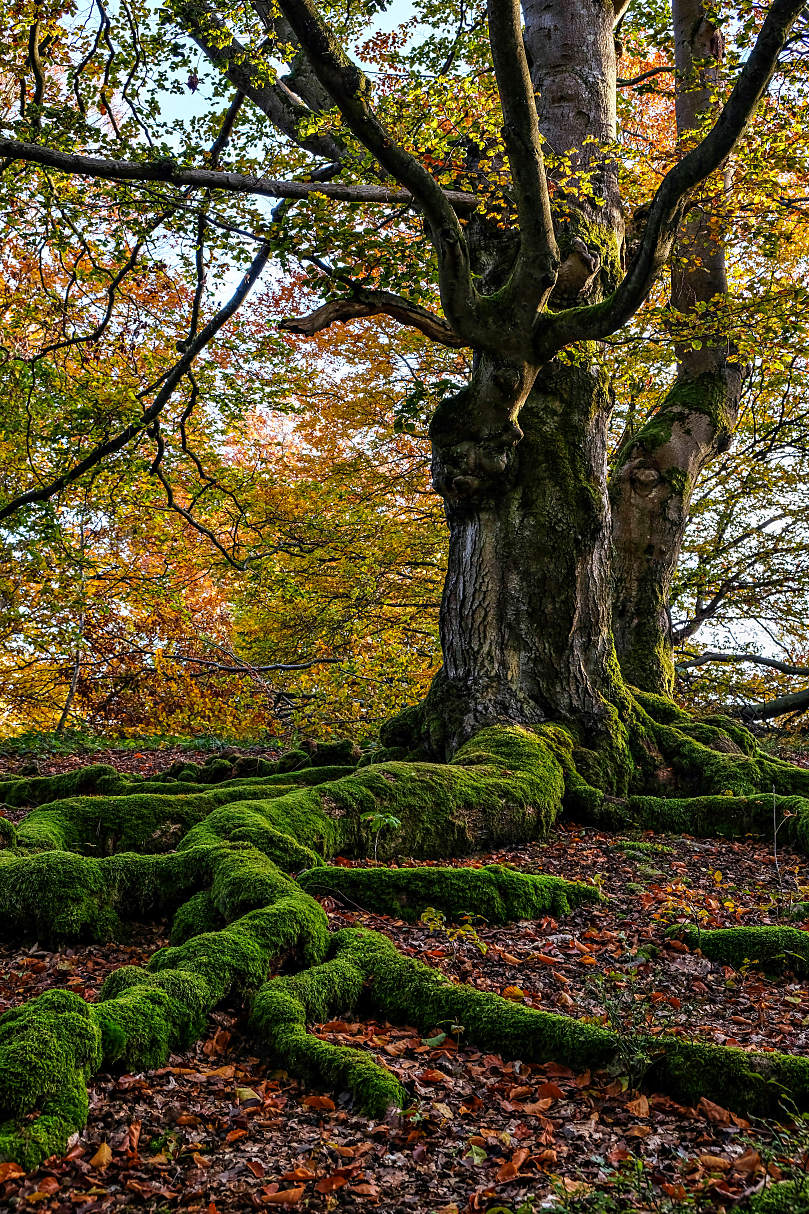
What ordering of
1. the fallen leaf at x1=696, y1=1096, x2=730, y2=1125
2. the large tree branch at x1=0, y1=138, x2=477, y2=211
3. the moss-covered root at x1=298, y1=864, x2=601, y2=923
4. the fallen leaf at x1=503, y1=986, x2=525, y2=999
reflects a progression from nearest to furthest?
1. the fallen leaf at x1=696, y1=1096, x2=730, y2=1125
2. the fallen leaf at x1=503, y1=986, x2=525, y2=999
3. the moss-covered root at x1=298, y1=864, x2=601, y2=923
4. the large tree branch at x1=0, y1=138, x2=477, y2=211

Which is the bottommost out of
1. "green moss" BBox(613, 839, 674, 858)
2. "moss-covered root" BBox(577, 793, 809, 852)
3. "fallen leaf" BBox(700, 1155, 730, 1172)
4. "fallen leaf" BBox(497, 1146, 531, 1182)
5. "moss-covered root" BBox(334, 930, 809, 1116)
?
"fallen leaf" BBox(497, 1146, 531, 1182)

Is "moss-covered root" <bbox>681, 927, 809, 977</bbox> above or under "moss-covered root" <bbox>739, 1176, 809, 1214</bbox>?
above

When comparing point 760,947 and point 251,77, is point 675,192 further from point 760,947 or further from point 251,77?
point 760,947

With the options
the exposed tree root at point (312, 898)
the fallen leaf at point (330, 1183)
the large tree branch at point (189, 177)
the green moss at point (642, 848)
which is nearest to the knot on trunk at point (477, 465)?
the large tree branch at point (189, 177)

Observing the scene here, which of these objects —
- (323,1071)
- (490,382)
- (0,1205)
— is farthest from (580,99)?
(0,1205)

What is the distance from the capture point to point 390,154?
18.1 ft

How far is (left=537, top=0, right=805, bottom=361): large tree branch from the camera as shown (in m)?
4.90

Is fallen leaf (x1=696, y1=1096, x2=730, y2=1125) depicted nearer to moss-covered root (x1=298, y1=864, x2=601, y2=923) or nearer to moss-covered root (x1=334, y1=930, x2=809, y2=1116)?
moss-covered root (x1=334, y1=930, x2=809, y2=1116)

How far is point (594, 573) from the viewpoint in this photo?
26.0ft

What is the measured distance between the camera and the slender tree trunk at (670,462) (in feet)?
31.6

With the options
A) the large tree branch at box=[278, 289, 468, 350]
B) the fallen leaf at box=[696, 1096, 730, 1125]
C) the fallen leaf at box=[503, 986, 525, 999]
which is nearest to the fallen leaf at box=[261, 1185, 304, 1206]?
the fallen leaf at box=[696, 1096, 730, 1125]

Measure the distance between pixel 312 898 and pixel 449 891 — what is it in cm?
102

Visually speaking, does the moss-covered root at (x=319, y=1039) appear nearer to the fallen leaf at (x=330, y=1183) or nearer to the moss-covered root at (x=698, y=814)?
the fallen leaf at (x=330, y=1183)

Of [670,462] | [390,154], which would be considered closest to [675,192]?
[390,154]
